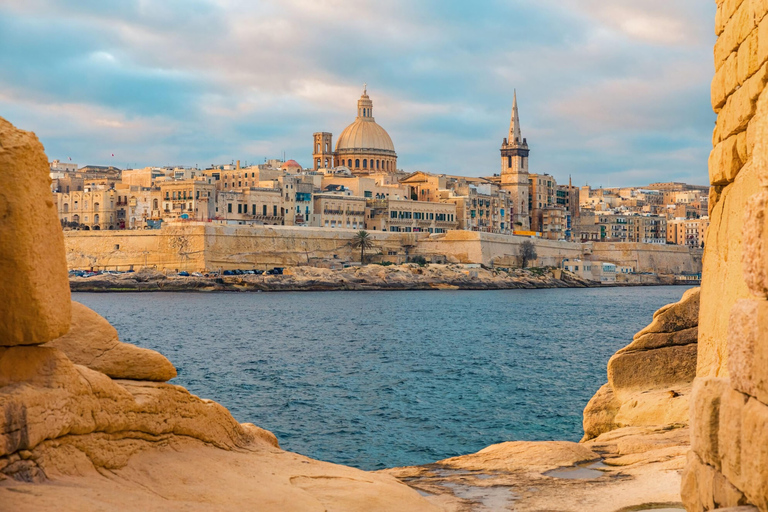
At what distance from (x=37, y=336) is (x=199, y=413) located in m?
1.97

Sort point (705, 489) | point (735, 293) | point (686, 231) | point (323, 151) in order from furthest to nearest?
point (686, 231)
point (323, 151)
point (735, 293)
point (705, 489)

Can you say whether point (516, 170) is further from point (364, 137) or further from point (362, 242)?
point (362, 242)

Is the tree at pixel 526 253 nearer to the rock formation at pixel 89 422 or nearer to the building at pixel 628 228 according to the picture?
the building at pixel 628 228

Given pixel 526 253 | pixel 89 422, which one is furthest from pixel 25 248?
pixel 526 253

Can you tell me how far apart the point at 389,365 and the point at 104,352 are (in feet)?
62.1

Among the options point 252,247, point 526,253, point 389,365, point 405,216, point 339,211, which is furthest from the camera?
point 405,216

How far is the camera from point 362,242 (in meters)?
70.3

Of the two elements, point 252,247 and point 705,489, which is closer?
point 705,489

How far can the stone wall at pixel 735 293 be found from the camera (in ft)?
13.0

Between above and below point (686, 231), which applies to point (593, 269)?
below

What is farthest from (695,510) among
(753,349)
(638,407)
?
(638,407)

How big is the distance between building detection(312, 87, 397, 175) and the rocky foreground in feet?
98.1

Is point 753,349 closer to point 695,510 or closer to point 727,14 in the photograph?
point 695,510

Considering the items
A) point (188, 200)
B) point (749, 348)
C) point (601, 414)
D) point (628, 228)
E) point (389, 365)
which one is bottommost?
point (389, 365)
